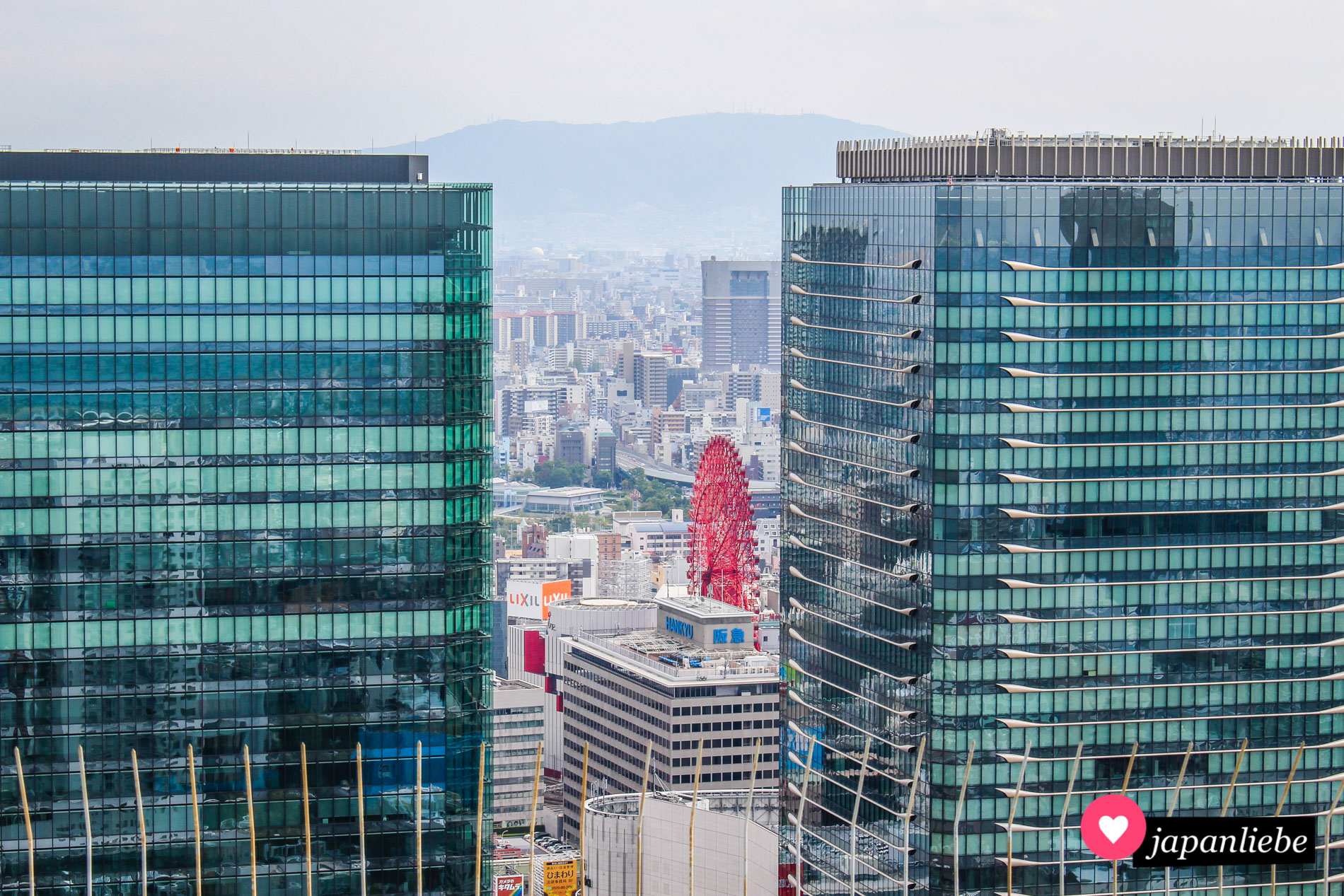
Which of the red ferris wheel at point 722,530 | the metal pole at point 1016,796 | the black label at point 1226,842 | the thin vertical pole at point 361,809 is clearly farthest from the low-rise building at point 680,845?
the red ferris wheel at point 722,530

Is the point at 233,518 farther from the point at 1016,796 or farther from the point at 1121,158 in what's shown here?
the point at 1121,158

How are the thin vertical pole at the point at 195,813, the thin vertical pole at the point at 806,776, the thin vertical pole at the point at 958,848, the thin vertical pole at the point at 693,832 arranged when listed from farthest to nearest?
1. the thin vertical pole at the point at 806,776
2. the thin vertical pole at the point at 958,848
3. the thin vertical pole at the point at 693,832
4. the thin vertical pole at the point at 195,813

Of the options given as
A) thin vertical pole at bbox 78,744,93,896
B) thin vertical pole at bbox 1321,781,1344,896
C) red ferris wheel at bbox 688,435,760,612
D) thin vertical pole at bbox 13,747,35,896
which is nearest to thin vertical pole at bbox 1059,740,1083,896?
thin vertical pole at bbox 1321,781,1344,896

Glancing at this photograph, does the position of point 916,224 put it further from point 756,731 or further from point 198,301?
point 756,731

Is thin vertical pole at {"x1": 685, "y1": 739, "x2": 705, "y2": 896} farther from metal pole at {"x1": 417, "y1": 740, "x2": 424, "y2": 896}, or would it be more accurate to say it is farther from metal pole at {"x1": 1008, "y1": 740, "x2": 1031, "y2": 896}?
metal pole at {"x1": 1008, "y1": 740, "x2": 1031, "y2": 896}

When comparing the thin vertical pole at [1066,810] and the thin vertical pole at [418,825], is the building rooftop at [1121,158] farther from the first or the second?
the thin vertical pole at [418,825]

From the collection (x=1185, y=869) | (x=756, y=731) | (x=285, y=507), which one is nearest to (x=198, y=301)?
(x=285, y=507)
